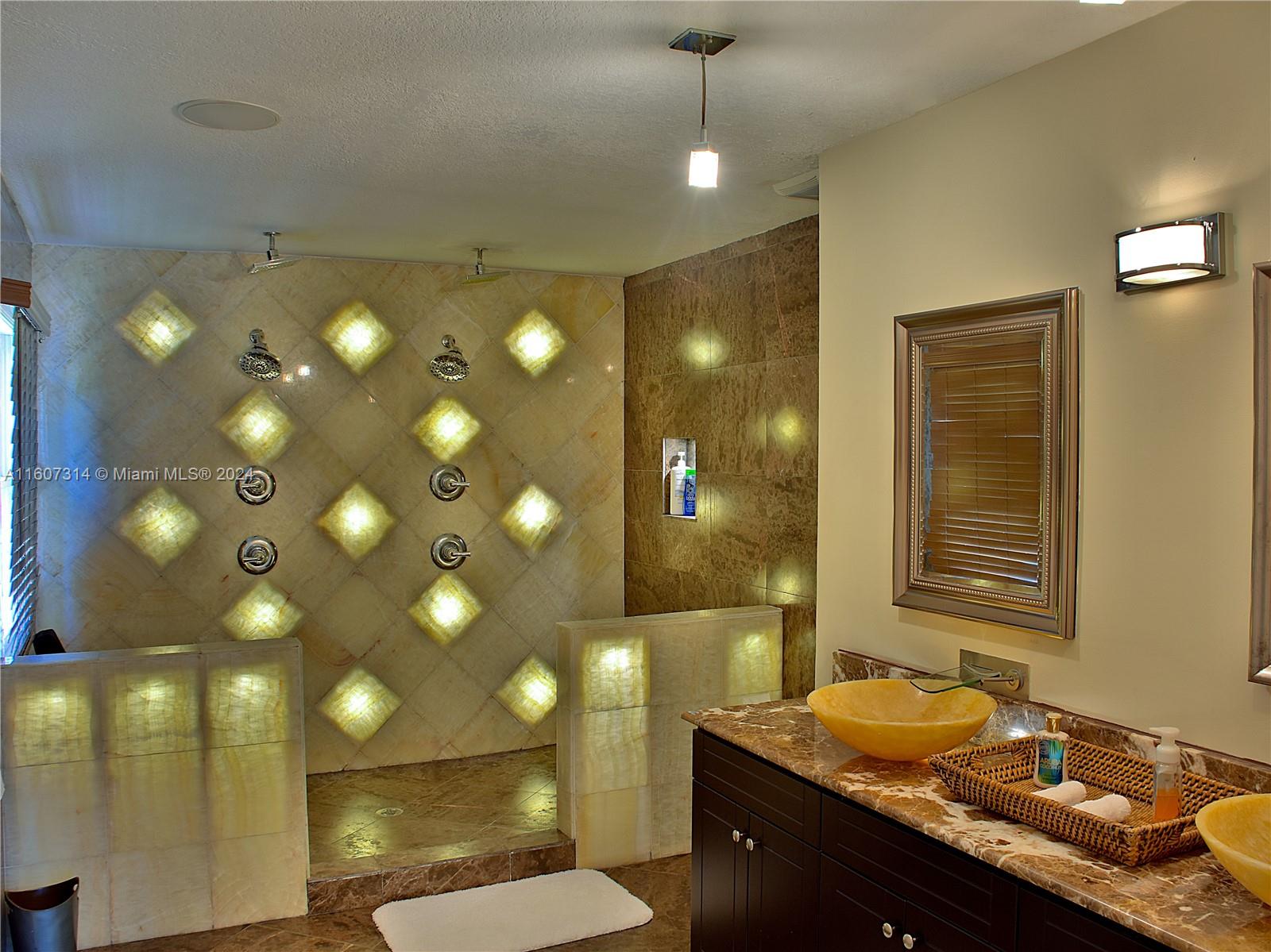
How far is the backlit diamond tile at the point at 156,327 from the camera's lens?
4.85m

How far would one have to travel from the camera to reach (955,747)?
2580 mm

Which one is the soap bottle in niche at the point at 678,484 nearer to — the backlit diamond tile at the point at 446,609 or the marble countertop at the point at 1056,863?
the backlit diamond tile at the point at 446,609

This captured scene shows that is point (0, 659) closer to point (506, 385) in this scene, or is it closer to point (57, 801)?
point (57, 801)

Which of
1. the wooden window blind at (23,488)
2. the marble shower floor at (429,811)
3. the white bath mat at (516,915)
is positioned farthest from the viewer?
the marble shower floor at (429,811)

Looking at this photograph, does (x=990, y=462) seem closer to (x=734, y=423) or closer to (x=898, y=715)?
(x=898, y=715)

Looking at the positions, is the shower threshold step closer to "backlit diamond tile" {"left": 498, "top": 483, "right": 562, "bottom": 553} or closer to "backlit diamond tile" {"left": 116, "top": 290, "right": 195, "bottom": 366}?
"backlit diamond tile" {"left": 498, "top": 483, "right": 562, "bottom": 553}

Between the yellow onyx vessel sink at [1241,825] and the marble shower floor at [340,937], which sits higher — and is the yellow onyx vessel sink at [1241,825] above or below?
above

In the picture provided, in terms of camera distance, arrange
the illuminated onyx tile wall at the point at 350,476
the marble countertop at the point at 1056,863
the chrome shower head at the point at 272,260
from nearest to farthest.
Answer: the marble countertop at the point at 1056,863 → the chrome shower head at the point at 272,260 → the illuminated onyx tile wall at the point at 350,476

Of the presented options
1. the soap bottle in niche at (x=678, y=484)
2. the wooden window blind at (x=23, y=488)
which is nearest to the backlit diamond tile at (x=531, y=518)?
the soap bottle in niche at (x=678, y=484)

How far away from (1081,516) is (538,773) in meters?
3.43

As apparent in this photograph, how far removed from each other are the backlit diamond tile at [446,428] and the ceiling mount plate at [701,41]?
3.27 meters

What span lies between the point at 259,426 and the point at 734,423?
7.87 ft

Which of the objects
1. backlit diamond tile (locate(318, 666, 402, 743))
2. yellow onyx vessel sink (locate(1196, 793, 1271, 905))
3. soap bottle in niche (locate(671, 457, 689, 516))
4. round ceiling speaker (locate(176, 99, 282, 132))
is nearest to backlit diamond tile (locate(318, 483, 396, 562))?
backlit diamond tile (locate(318, 666, 402, 743))

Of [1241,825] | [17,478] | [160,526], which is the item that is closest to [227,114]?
[17,478]
